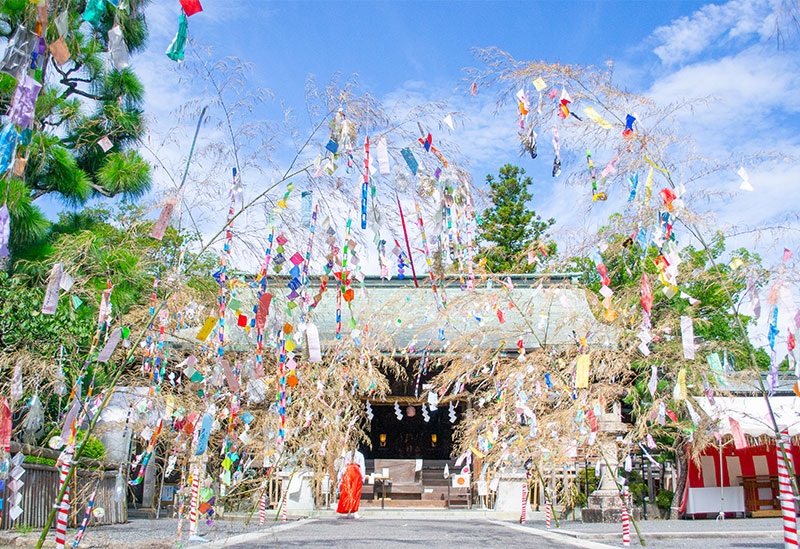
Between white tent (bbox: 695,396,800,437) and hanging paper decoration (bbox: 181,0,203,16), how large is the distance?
10689 mm

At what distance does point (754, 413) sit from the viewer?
1479 centimetres

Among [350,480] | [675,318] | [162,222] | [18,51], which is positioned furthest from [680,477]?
[18,51]

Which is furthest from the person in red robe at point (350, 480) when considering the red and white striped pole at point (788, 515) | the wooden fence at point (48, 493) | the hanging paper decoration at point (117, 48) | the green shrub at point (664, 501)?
the hanging paper decoration at point (117, 48)

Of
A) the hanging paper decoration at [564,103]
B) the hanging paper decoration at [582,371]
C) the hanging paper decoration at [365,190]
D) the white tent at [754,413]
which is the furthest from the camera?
the white tent at [754,413]

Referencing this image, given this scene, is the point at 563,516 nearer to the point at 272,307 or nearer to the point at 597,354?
the point at 597,354

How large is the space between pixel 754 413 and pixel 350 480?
30.4 ft

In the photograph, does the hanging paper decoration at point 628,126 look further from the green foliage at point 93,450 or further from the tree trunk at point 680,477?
the tree trunk at point 680,477

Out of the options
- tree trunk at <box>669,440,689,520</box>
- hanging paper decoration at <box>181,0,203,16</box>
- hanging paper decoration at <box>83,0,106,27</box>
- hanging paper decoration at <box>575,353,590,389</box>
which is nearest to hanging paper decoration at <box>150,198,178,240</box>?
hanging paper decoration at <box>83,0,106,27</box>

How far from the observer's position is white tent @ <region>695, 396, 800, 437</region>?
11.8 meters

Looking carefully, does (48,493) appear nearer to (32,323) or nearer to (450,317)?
(32,323)

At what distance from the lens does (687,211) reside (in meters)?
6.22

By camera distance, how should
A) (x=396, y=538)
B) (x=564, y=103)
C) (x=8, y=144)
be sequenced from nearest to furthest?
(x=8, y=144) < (x=564, y=103) < (x=396, y=538)

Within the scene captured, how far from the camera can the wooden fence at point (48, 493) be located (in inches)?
335

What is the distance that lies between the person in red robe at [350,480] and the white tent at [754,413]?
6386 millimetres
